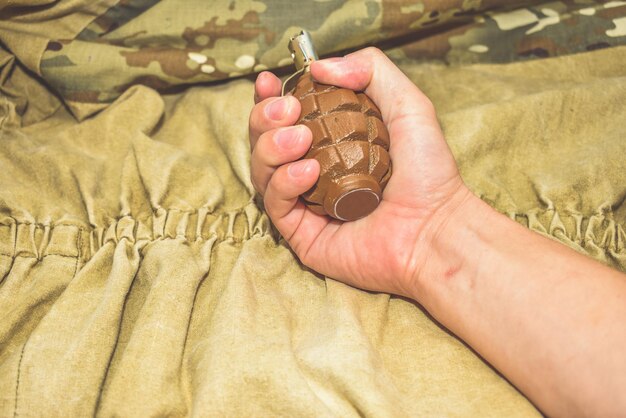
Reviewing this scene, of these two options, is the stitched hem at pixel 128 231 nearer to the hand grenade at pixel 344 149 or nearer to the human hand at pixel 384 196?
the human hand at pixel 384 196

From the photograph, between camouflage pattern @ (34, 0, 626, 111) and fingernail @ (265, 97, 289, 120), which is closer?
fingernail @ (265, 97, 289, 120)

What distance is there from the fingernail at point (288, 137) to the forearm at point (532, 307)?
335 millimetres

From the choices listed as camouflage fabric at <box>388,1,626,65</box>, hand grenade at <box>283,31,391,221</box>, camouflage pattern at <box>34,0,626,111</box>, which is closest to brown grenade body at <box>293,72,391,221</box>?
hand grenade at <box>283,31,391,221</box>

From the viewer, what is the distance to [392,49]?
1.49 meters

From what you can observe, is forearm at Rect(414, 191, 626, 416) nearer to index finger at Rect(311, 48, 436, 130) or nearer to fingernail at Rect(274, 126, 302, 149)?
index finger at Rect(311, 48, 436, 130)

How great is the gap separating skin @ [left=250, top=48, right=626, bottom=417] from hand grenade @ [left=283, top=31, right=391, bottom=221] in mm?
25

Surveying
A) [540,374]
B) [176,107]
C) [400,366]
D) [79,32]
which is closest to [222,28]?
[176,107]

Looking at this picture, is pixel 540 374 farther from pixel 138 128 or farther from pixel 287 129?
pixel 138 128

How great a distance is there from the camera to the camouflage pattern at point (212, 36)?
4.49 feet

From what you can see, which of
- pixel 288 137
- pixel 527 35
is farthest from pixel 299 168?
pixel 527 35

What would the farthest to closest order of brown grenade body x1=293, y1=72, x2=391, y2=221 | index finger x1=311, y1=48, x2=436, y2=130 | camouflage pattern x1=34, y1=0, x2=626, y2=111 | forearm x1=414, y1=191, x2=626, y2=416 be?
camouflage pattern x1=34, y1=0, x2=626, y2=111, index finger x1=311, y1=48, x2=436, y2=130, brown grenade body x1=293, y1=72, x2=391, y2=221, forearm x1=414, y1=191, x2=626, y2=416

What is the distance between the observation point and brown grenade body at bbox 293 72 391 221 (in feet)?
3.14

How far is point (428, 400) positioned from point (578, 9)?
111 centimetres

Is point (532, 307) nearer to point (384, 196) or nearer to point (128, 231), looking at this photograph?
point (384, 196)
